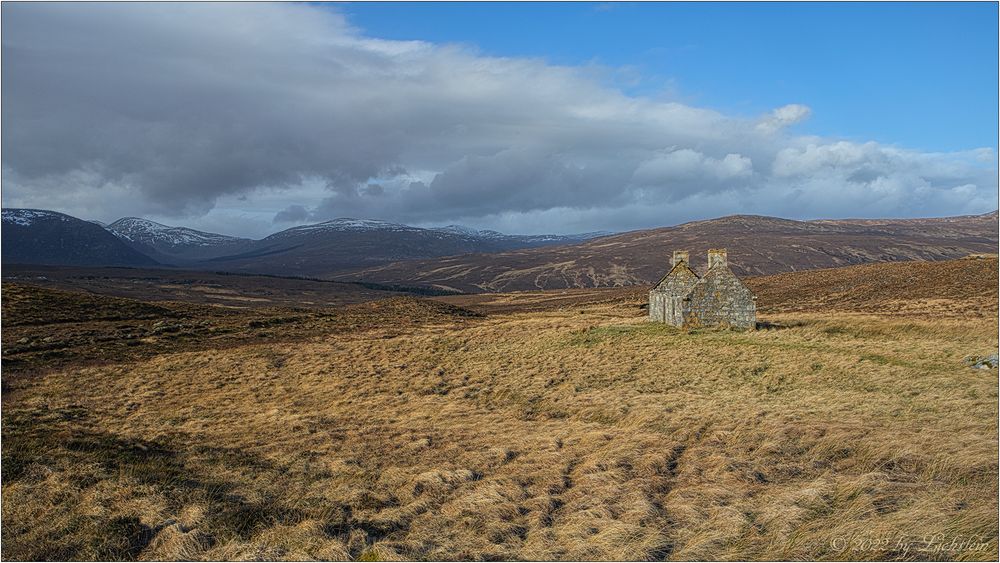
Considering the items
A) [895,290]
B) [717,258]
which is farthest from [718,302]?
[895,290]

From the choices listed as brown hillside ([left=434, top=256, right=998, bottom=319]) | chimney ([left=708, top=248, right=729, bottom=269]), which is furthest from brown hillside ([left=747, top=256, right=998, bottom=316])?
chimney ([left=708, top=248, right=729, bottom=269])

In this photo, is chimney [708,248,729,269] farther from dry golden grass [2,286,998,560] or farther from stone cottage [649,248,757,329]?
dry golden grass [2,286,998,560]

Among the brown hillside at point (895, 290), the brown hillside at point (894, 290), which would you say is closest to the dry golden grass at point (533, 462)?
the brown hillside at point (894, 290)

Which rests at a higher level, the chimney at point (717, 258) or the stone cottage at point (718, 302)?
the chimney at point (717, 258)

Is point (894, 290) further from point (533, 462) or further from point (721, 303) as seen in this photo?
point (533, 462)

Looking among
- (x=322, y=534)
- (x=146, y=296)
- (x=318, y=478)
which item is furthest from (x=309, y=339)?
(x=146, y=296)

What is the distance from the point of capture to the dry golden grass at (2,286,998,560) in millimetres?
7934

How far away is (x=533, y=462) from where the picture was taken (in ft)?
39.1

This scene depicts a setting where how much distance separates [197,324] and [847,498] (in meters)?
41.5

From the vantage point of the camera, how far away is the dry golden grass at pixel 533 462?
26.0 ft

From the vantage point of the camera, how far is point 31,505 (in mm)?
9398

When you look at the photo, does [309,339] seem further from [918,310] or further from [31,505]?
[918,310]

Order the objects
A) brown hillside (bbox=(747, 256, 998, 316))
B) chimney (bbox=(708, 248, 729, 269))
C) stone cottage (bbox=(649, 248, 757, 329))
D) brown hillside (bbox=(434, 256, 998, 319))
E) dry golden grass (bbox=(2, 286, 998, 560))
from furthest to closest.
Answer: brown hillside (bbox=(747, 256, 998, 316)) < brown hillside (bbox=(434, 256, 998, 319)) < chimney (bbox=(708, 248, 729, 269)) < stone cottage (bbox=(649, 248, 757, 329)) < dry golden grass (bbox=(2, 286, 998, 560))

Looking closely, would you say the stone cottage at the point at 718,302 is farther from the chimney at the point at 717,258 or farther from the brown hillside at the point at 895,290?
the brown hillside at the point at 895,290
